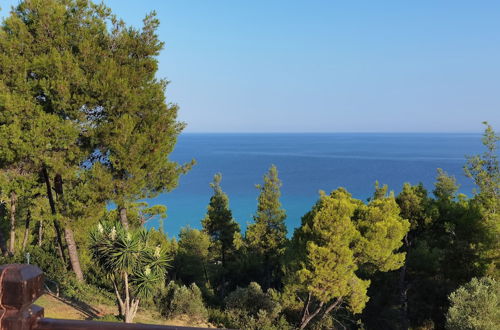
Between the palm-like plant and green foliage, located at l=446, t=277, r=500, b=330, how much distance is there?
11422 millimetres

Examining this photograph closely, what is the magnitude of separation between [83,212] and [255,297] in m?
8.60

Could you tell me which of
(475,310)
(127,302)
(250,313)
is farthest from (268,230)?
(127,302)

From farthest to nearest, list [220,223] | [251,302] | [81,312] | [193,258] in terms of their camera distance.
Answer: [220,223], [193,258], [251,302], [81,312]

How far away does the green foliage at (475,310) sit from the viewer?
13.6 m

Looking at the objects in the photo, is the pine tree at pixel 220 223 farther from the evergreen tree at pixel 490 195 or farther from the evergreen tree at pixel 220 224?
the evergreen tree at pixel 490 195

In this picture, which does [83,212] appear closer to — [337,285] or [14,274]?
[337,285]

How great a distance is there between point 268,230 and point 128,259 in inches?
765

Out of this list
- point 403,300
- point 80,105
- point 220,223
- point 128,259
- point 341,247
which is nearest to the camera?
point 128,259

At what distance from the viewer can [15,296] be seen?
1.50 m

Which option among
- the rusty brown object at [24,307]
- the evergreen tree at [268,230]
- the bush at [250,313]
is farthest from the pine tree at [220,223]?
the rusty brown object at [24,307]

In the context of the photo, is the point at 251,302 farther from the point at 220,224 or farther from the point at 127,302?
the point at 220,224

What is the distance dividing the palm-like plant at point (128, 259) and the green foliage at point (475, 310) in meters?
11.4

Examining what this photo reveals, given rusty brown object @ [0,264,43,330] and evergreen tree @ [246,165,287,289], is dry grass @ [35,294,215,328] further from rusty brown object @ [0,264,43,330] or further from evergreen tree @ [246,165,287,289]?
evergreen tree @ [246,165,287,289]

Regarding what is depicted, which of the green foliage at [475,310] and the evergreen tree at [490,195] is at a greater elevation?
Result: the evergreen tree at [490,195]
